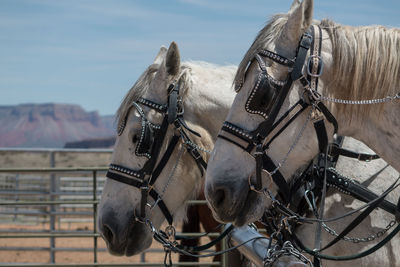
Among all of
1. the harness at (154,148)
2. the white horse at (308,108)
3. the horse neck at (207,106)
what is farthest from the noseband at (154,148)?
the white horse at (308,108)

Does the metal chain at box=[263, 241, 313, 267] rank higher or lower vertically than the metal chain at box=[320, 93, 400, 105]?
lower

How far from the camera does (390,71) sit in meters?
2.49

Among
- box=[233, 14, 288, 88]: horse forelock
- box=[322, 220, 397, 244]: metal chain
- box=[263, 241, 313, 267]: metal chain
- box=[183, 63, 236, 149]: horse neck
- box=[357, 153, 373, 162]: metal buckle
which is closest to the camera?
box=[233, 14, 288, 88]: horse forelock

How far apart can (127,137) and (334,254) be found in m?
1.54

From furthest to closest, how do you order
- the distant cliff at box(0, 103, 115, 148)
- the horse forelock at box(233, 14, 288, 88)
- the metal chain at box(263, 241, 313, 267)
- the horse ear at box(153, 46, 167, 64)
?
1. the distant cliff at box(0, 103, 115, 148)
2. the horse ear at box(153, 46, 167, 64)
3. the metal chain at box(263, 241, 313, 267)
4. the horse forelock at box(233, 14, 288, 88)

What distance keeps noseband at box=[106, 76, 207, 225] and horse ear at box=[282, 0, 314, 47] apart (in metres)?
1.29

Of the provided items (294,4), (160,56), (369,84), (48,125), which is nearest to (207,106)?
(160,56)

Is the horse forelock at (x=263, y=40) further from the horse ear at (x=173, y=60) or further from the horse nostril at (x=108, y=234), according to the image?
the horse nostril at (x=108, y=234)

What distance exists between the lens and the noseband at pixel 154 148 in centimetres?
369

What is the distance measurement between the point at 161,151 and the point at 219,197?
1253 mm

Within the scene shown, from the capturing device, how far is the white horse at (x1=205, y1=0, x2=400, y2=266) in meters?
2.51

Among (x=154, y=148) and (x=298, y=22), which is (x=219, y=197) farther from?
(x=154, y=148)

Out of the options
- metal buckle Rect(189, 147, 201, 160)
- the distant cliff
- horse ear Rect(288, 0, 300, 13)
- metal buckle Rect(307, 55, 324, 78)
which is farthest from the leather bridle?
the distant cliff

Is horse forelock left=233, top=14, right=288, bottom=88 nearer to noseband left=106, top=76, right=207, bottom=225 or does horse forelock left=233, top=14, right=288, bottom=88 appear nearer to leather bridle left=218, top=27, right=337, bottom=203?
leather bridle left=218, top=27, right=337, bottom=203
